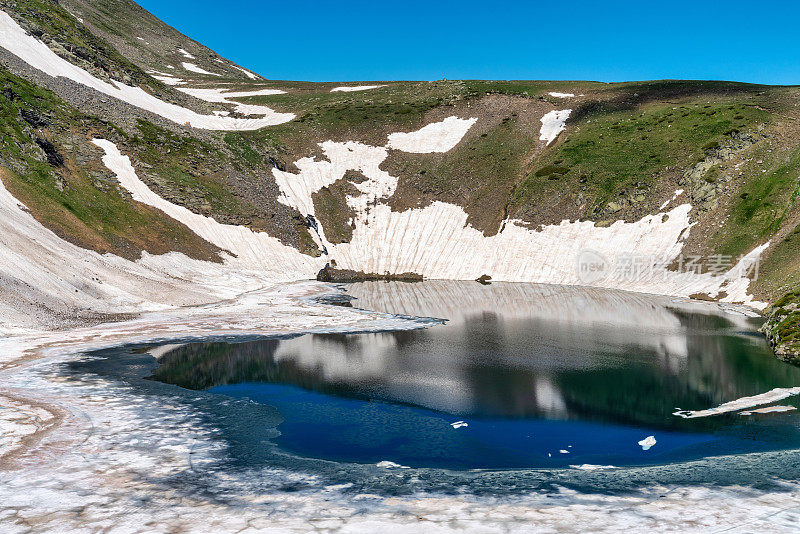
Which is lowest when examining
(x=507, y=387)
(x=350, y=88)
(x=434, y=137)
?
(x=507, y=387)

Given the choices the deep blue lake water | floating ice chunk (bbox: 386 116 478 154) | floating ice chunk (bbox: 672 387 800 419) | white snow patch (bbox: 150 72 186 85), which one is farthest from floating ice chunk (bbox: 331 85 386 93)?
floating ice chunk (bbox: 672 387 800 419)

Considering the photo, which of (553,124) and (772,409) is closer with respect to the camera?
(772,409)

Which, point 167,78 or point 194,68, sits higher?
point 194,68

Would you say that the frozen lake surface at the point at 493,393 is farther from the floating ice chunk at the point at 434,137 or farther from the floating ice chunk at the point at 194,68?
the floating ice chunk at the point at 194,68

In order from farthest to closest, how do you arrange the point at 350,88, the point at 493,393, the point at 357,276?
the point at 350,88
the point at 357,276
the point at 493,393

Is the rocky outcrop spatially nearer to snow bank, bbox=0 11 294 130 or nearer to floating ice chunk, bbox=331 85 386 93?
snow bank, bbox=0 11 294 130

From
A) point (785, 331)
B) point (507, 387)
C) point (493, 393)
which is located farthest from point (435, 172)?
point (493, 393)

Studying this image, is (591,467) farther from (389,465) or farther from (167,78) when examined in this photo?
(167,78)
